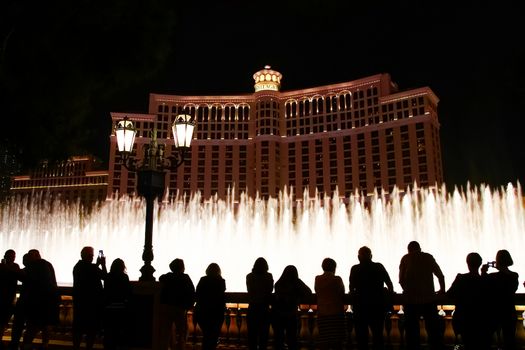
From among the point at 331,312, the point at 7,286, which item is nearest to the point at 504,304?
the point at 331,312

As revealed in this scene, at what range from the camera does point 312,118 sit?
91000mm

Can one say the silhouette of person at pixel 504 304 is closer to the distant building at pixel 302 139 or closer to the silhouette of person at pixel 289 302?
the silhouette of person at pixel 289 302

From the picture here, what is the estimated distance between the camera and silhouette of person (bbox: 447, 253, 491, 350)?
598cm

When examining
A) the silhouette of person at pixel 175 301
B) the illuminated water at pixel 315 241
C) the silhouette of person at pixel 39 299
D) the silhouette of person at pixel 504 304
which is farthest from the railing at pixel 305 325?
the illuminated water at pixel 315 241

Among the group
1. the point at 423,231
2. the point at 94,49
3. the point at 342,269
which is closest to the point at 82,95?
the point at 94,49

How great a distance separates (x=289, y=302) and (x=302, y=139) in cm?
8457

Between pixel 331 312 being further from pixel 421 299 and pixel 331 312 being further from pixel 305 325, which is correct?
pixel 305 325

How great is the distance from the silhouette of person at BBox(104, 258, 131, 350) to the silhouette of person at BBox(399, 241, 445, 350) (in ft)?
13.3

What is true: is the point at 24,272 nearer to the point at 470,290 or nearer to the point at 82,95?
the point at 82,95

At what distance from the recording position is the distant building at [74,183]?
335ft

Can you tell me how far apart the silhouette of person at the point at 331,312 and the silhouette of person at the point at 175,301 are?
6.26 ft

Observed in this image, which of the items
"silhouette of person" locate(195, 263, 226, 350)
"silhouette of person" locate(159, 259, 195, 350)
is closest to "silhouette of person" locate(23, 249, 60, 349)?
"silhouette of person" locate(159, 259, 195, 350)

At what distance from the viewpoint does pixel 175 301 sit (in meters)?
7.04

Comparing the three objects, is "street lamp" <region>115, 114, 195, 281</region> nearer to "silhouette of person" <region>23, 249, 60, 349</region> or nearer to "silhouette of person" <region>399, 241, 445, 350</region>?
"silhouette of person" <region>23, 249, 60, 349</region>
